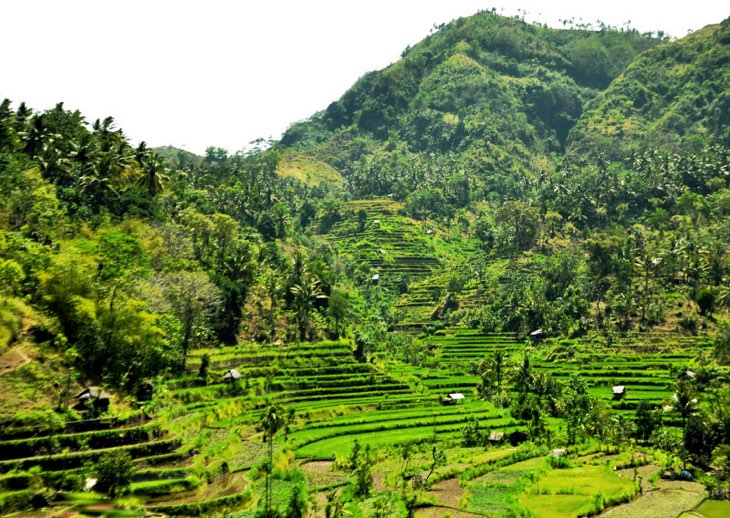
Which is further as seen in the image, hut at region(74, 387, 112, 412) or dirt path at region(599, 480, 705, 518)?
hut at region(74, 387, 112, 412)

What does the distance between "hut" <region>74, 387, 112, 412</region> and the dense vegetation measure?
0.84 meters

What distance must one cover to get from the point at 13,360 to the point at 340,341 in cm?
4877

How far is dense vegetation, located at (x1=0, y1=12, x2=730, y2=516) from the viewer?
47.3 metres

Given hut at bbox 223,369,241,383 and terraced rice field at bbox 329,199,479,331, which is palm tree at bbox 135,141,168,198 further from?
terraced rice field at bbox 329,199,479,331

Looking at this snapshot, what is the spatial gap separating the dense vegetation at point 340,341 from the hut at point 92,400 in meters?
0.84

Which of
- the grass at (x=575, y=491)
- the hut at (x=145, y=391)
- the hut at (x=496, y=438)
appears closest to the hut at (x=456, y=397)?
the hut at (x=496, y=438)

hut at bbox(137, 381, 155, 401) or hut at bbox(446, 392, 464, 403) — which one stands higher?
hut at bbox(137, 381, 155, 401)

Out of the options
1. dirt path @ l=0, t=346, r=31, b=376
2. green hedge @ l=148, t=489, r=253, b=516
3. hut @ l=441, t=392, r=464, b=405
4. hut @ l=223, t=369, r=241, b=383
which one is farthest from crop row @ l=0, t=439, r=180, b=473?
hut @ l=441, t=392, r=464, b=405

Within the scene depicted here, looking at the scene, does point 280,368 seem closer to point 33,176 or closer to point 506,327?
point 33,176

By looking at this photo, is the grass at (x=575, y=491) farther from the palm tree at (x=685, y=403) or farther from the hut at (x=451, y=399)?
the hut at (x=451, y=399)

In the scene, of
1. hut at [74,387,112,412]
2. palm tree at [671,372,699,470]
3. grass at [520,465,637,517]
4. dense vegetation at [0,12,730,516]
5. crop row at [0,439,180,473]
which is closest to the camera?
crop row at [0,439,180,473]

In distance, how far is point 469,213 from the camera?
7239 inches

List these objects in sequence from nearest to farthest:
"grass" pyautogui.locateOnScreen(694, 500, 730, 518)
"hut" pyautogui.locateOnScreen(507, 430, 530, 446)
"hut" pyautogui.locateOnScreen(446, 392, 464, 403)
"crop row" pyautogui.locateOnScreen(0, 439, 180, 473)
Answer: "crop row" pyautogui.locateOnScreen(0, 439, 180, 473) < "grass" pyautogui.locateOnScreen(694, 500, 730, 518) < "hut" pyautogui.locateOnScreen(507, 430, 530, 446) < "hut" pyautogui.locateOnScreen(446, 392, 464, 403)

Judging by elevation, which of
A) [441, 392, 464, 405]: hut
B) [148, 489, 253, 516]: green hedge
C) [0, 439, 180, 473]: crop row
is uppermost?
[0, 439, 180, 473]: crop row
